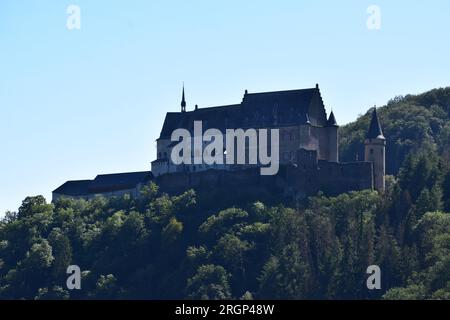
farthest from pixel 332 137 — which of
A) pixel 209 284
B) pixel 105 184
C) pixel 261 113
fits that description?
pixel 105 184

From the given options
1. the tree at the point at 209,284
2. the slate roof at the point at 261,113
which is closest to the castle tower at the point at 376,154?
the slate roof at the point at 261,113

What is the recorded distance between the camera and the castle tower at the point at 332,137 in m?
95.9

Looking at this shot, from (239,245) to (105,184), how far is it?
50.0 feet

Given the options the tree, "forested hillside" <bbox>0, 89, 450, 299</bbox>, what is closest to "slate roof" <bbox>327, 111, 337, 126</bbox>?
"forested hillside" <bbox>0, 89, 450, 299</bbox>

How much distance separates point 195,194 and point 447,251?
18.6 metres

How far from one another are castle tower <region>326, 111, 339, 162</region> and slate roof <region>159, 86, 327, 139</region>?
0.66 metres

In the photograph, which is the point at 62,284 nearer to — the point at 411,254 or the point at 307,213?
the point at 307,213

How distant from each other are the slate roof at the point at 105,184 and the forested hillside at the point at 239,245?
1.41m

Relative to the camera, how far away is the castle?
9281cm

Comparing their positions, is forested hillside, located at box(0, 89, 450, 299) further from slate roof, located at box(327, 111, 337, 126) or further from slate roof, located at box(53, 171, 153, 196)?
slate roof, located at box(327, 111, 337, 126)

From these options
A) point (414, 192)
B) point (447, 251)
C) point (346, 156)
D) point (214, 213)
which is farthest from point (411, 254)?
point (346, 156)

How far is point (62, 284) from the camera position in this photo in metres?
97.9

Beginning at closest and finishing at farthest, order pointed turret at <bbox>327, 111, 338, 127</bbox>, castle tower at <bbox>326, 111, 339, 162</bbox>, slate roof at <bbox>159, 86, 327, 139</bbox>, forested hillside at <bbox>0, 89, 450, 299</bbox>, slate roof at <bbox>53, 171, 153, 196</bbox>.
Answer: forested hillside at <bbox>0, 89, 450, 299</bbox> < castle tower at <bbox>326, 111, 339, 162</bbox> < pointed turret at <bbox>327, 111, 338, 127</bbox> < slate roof at <bbox>159, 86, 327, 139</bbox> < slate roof at <bbox>53, 171, 153, 196</bbox>

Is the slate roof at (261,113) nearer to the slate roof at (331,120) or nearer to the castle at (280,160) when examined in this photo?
the castle at (280,160)
